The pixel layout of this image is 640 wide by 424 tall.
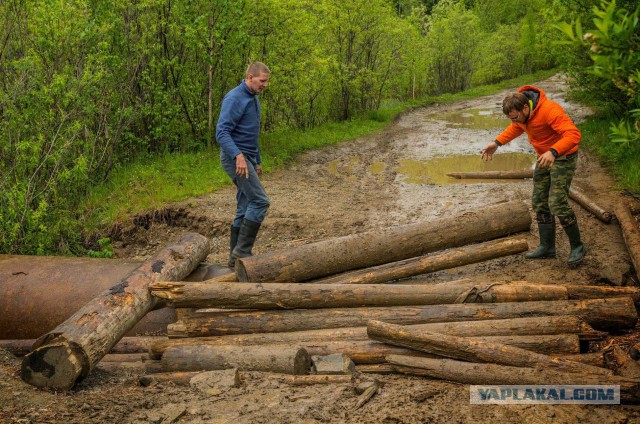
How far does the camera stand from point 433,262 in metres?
6.52

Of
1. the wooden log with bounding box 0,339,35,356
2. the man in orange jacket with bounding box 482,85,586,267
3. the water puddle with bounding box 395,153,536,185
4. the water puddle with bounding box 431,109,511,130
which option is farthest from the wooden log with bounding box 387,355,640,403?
the water puddle with bounding box 431,109,511,130

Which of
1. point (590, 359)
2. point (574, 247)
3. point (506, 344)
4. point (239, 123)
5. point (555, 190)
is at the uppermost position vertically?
point (239, 123)

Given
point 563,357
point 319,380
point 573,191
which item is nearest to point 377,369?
point 319,380

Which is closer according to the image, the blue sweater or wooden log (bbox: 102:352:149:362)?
wooden log (bbox: 102:352:149:362)

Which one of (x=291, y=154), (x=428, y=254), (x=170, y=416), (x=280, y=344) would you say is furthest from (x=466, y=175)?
(x=170, y=416)

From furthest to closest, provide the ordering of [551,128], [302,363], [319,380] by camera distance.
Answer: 1. [551,128]
2. [302,363]
3. [319,380]

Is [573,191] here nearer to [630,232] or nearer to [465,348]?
[630,232]

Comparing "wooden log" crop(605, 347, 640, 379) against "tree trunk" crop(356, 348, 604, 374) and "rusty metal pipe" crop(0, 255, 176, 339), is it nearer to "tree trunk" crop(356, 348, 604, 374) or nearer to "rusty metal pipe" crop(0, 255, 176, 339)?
"tree trunk" crop(356, 348, 604, 374)

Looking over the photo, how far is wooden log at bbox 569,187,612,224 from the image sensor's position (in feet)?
26.9

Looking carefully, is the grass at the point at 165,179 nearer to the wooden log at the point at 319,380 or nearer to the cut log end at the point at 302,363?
the cut log end at the point at 302,363

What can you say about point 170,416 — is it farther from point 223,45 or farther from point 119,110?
point 223,45

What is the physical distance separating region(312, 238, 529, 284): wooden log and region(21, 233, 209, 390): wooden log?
175 cm

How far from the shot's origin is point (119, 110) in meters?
12.7

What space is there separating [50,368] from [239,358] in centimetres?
149
